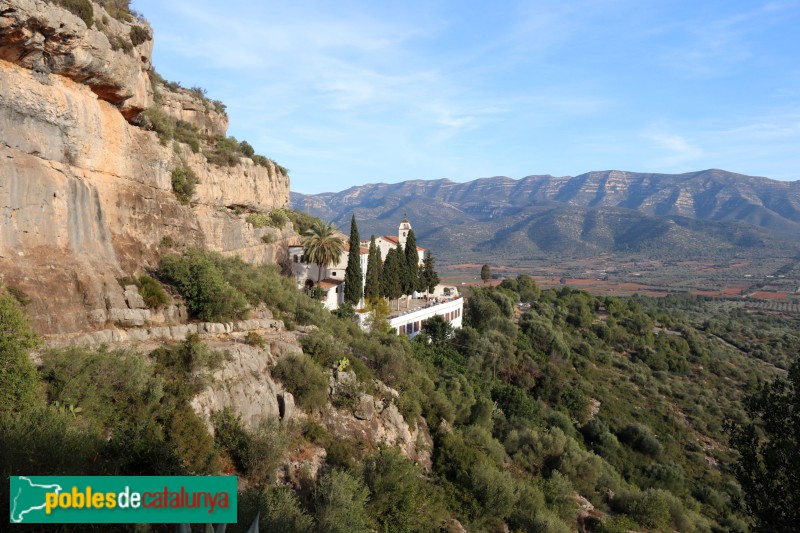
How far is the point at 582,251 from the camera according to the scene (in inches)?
7682

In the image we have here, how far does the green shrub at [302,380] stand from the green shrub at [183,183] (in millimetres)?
8890

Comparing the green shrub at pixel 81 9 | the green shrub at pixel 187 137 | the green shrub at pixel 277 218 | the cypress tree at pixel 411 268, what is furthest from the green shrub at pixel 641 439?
the green shrub at pixel 81 9

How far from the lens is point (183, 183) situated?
19.2 m

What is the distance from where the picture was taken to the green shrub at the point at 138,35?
16500mm

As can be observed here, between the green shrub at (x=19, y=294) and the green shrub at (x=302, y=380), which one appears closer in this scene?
the green shrub at (x=19, y=294)

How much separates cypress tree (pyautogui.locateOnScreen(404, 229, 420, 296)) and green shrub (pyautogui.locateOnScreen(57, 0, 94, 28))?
27.5 meters

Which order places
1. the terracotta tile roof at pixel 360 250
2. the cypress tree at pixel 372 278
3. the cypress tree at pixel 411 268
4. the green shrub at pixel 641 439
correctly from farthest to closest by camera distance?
the cypress tree at pixel 411 268 → the terracotta tile roof at pixel 360 250 → the cypress tree at pixel 372 278 → the green shrub at pixel 641 439

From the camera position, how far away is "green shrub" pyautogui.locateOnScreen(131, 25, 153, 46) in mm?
16500

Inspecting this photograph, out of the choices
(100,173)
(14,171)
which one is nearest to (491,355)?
(100,173)

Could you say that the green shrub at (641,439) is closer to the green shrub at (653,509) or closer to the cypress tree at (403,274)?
the green shrub at (653,509)

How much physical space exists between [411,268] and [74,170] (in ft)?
92.6

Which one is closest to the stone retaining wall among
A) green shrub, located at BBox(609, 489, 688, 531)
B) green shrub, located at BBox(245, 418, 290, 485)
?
green shrub, located at BBox(245, 418, 290, 485)

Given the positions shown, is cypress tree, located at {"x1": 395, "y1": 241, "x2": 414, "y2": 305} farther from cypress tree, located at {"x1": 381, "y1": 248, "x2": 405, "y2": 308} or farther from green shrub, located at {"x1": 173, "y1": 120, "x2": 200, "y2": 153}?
green shrub, located at {"x1": 173, "y1": 120, "x2": 200, "y2": 153}

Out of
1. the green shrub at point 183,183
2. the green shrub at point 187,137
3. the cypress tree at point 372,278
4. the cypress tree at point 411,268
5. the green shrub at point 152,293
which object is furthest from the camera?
the cypress tree at point 411,268
